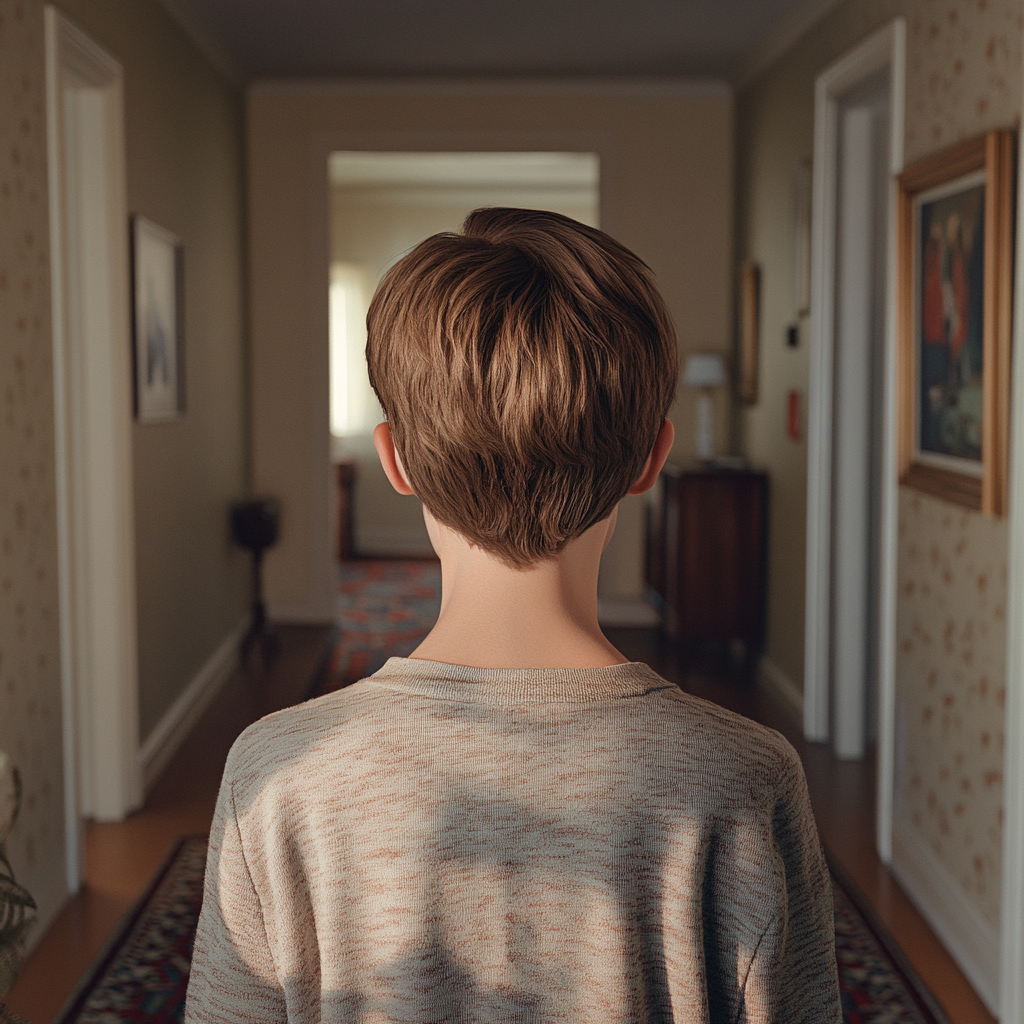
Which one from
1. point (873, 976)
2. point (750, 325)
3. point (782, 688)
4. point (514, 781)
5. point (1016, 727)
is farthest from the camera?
point (750, 325)

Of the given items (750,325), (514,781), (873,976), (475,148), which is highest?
(475,148)

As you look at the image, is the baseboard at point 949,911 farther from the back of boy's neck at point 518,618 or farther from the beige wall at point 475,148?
the beige wall at point 475,148

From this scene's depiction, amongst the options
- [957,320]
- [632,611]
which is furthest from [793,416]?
[632,611]

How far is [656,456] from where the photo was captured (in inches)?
27.2

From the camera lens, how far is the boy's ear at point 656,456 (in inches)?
26.6

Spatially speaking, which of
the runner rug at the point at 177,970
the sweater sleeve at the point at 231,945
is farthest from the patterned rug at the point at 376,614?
the sweater sleeve at the point at 231,945

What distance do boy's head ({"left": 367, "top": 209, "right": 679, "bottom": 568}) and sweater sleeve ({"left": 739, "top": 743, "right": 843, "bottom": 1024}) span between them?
0.66 feet

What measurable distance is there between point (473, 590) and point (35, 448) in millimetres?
2358

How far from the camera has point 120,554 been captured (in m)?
3.45

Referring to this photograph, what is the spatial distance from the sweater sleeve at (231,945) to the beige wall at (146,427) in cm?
207

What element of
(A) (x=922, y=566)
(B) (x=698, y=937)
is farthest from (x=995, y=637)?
(B) (x=698, y=937)

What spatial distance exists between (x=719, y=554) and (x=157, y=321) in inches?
104

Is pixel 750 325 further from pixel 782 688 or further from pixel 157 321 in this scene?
pixel 157 321

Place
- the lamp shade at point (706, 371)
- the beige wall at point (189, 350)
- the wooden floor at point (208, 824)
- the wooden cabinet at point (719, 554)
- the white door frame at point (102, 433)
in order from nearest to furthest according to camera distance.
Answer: the wooden floor at point (208, 824)
the white door frame at point (102, 433)
the beige wall at point (189, 350)
the wooden cabinet at point (719, 554)
the lamp shade at point (706, 371)
